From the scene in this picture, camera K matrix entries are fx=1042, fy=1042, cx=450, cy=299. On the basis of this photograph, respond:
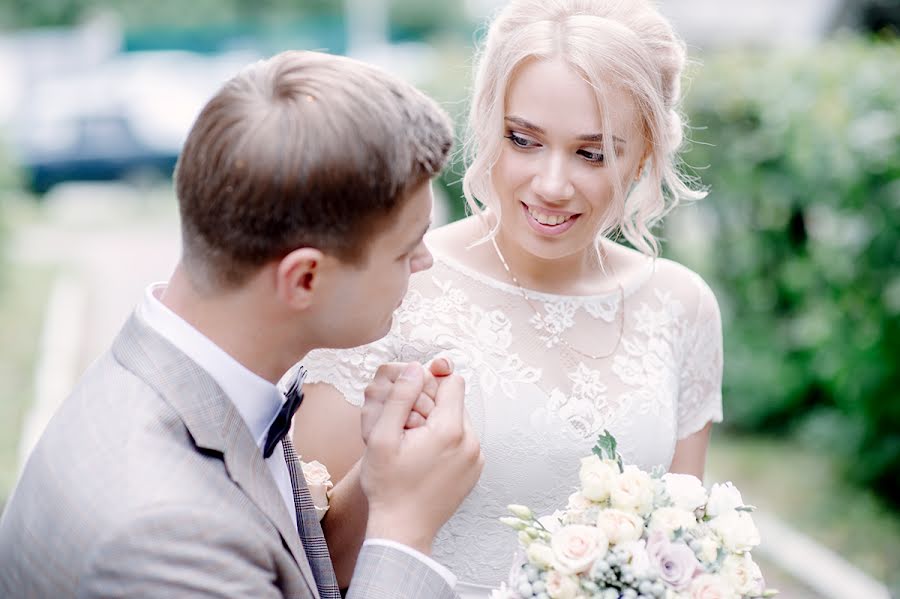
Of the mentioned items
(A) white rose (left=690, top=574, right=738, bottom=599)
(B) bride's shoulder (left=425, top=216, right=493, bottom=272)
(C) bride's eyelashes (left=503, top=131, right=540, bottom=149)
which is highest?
(C) bride's eyelashes (left=503, top=131, right=540, bottom=149)

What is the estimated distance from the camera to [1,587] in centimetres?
163

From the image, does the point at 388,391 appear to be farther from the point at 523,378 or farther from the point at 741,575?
the point at 523,378

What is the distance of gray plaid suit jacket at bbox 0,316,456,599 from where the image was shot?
4.78 feet

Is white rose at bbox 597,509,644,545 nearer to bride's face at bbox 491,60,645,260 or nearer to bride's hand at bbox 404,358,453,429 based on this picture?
bride's hand at bbox 404,358,453,429

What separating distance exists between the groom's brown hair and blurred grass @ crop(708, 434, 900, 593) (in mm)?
4005

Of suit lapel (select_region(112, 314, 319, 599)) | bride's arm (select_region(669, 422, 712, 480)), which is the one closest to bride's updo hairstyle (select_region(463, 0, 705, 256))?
bride's arm (select_region(669, 422, 712, 480))

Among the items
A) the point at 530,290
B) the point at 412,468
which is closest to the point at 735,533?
the point at 412,468

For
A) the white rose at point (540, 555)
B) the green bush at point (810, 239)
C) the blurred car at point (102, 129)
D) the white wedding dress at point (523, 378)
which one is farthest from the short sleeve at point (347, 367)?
the blurred car at point (102, 129)

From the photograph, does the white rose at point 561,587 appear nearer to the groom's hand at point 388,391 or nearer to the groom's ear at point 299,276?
the groom's hand at point 388,391

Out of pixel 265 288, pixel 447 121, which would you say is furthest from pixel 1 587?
pixel 447 121

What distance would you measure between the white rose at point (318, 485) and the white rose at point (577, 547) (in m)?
0.53

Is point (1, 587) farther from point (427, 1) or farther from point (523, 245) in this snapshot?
point (427, 1)

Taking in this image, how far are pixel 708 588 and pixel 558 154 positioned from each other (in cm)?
111

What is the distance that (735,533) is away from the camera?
6.36 feet
